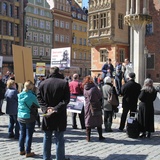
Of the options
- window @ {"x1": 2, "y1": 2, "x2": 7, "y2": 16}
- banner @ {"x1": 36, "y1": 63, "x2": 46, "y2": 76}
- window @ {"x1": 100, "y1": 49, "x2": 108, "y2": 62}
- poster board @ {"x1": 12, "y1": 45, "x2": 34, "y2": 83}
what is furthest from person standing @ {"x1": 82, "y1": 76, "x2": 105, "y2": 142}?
window @ {"x1": 2, "y1": 2, "x2": 7, "y2": 16}

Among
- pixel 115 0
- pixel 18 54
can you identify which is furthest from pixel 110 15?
pixel 18 54

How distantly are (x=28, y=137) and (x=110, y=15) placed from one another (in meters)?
30.4

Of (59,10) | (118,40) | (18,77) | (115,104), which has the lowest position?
(115,104)

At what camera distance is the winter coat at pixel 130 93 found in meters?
9.48

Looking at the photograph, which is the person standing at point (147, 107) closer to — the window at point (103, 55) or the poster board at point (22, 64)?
the poster board at point (22, 64)

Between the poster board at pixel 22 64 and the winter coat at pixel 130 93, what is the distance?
339cm

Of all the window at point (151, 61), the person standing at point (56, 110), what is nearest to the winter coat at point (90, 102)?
the person standing at point (56, 110)

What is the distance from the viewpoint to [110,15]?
3575cm

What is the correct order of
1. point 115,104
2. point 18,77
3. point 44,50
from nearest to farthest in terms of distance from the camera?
point 115,104 → point 18,77 → point 44,50

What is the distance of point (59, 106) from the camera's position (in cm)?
592

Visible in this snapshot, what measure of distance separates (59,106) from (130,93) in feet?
13.3

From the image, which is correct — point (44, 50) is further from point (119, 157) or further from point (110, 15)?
point (119, 157)

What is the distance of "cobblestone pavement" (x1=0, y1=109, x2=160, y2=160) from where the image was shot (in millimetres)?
6953

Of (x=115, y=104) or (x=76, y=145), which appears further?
(x=115, y=104)
